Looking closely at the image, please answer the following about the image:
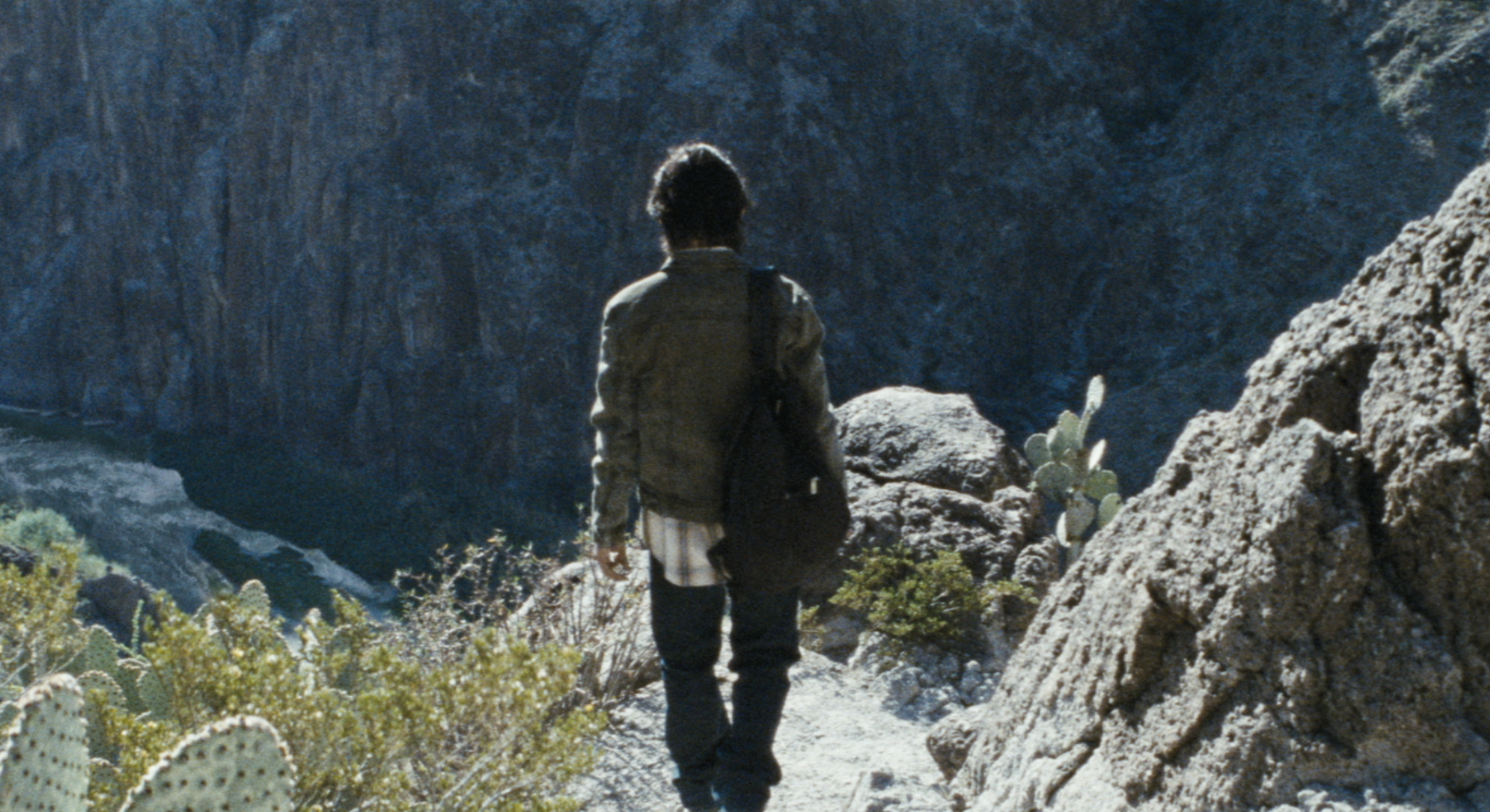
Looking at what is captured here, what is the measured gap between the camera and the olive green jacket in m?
2.52

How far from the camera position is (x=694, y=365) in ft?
8.27

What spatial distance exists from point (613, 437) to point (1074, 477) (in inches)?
160

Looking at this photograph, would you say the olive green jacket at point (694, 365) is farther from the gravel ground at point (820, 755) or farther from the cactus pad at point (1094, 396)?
the cactus pad at point (1094, 396)

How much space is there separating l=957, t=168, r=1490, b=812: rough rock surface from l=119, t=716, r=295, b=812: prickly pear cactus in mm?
1342

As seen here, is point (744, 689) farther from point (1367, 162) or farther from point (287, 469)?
point (287, 469)

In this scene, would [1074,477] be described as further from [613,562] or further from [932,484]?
[613,562]

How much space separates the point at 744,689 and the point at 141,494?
34.0 m

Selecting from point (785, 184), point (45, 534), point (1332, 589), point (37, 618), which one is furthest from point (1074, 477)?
point (785, 184)

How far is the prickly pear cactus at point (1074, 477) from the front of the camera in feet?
20.2

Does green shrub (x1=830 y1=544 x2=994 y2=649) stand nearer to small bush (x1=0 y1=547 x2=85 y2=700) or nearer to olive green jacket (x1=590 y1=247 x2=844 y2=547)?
olive green jacket (x1=590 y1=247 x2=844 y2=547)

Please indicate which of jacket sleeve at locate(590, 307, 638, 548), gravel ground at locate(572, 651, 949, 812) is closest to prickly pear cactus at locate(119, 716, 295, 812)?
jacket sleeve at locate(590, 307, 638, 548)

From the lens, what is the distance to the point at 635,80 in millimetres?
31438

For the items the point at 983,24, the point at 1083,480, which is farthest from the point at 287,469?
the point at 1083,480

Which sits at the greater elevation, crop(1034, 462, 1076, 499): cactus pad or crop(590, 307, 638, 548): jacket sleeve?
crop(590, 307, 638, 548): jacket sleeve
